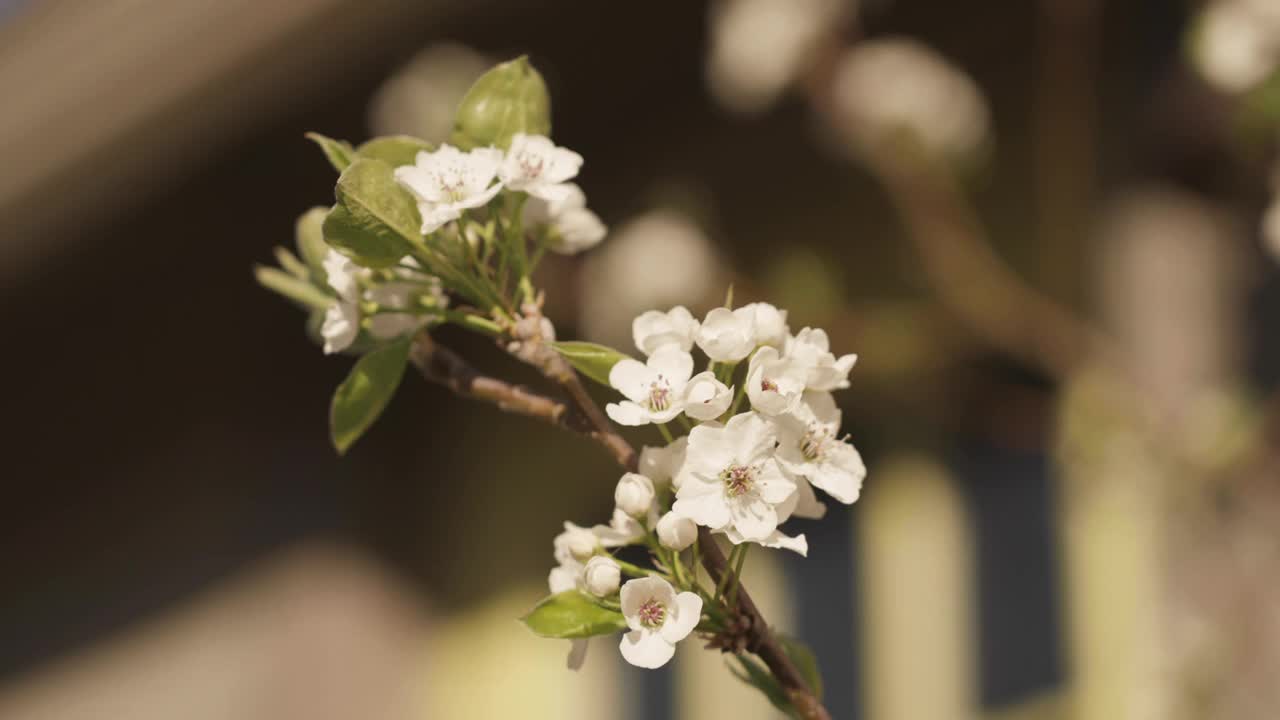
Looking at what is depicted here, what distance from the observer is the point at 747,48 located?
290 centimetres

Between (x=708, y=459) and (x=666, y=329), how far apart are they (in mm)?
102

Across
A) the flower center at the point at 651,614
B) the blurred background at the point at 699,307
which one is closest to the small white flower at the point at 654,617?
the flower center at the point at 651,614

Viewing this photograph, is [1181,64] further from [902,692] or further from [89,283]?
[89,283]

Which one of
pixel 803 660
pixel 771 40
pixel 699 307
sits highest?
pixel 803 660

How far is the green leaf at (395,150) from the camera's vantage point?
Answer: 35.5 inches

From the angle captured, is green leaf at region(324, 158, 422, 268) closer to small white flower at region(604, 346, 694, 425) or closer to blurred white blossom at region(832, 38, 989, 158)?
small white flower at region(604, 346, 694, 425)

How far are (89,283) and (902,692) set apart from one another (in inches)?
102

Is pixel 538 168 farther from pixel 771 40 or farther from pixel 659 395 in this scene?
pixel 771 40

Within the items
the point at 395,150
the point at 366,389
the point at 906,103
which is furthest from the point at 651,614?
the point at 906,103

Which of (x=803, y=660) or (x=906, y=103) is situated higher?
(x=803, y=660)

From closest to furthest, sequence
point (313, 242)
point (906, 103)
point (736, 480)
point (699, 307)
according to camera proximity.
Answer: point (736, 480), point (313, 242), point (906, 103), point (699, 307)

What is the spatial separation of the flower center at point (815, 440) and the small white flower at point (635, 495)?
9 cm

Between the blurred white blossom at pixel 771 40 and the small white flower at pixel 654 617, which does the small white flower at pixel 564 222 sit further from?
the blurred white blossom at pixel 771 40

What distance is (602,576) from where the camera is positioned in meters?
0.80
